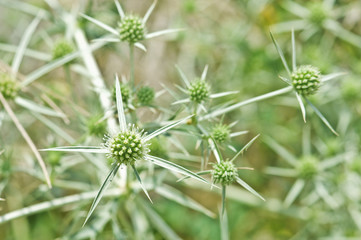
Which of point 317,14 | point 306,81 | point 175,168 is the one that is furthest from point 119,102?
point 317,14

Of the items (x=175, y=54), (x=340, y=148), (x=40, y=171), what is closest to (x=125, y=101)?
(x=40, y=171)

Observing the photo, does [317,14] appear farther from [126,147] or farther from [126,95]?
[126,147]

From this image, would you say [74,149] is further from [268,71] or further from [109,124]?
[268,71]

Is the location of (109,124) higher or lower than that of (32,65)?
lower

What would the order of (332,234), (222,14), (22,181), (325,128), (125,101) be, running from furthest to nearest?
1. (222,14)
2. (22,181)
3. (325,128)
4. (332,234)
5. (125,101)

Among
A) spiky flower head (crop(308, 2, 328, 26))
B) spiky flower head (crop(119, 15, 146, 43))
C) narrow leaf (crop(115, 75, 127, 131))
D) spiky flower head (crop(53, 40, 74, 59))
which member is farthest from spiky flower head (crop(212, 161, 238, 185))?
spiky flower head (crop(308, 2, 328, 26))

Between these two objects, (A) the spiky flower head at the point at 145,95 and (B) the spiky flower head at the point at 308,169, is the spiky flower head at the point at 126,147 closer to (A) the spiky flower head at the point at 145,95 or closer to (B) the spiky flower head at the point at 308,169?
(A) the spiky flower head at the point at 145,95

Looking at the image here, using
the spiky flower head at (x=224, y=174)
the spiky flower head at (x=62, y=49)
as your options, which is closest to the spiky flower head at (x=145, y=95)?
the spiky flower head at (x=224, y=174)

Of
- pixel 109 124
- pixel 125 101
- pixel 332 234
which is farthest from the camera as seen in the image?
pixel 332 234
